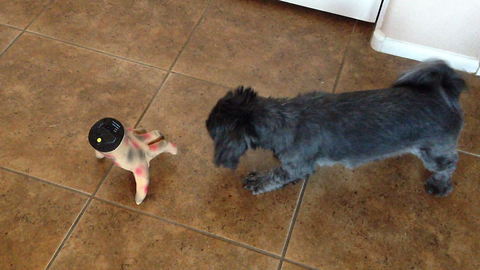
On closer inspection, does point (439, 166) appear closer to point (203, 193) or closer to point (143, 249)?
point (203, 193)

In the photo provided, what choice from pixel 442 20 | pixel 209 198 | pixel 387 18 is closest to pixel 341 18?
pixel 387 18

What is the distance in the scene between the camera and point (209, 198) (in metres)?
1.65

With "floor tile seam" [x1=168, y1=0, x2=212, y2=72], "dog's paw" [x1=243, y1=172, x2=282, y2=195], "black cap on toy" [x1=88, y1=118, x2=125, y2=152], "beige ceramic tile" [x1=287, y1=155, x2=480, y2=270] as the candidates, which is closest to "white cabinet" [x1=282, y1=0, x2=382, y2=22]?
"floor tile seam" [x1=168, y1=0, x2=212, y2=72]

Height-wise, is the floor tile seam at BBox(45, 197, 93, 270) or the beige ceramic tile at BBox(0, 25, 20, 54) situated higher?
the beige ceramic tile at BBox(0, 25, 20, 54)

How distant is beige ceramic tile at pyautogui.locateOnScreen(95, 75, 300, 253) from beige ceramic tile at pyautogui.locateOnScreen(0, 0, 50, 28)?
909mm

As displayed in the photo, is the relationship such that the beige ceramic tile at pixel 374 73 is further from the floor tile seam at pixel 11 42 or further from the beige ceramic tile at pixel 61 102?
the floor tile seam at pixel 11 42

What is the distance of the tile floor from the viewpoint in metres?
1.54

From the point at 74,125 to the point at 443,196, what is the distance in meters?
1.55

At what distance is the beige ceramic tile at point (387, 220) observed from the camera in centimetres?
153

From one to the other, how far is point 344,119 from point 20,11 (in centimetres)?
180

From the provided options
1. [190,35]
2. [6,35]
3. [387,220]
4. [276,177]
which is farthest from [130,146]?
[6,35]

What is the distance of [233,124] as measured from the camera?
1.26m

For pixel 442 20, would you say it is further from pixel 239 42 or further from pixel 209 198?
pixel 209 198

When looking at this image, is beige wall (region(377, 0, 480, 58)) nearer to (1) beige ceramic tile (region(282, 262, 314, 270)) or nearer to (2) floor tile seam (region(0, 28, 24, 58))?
(1) beige ceramic tile (region(282, 262, 314, 270))
